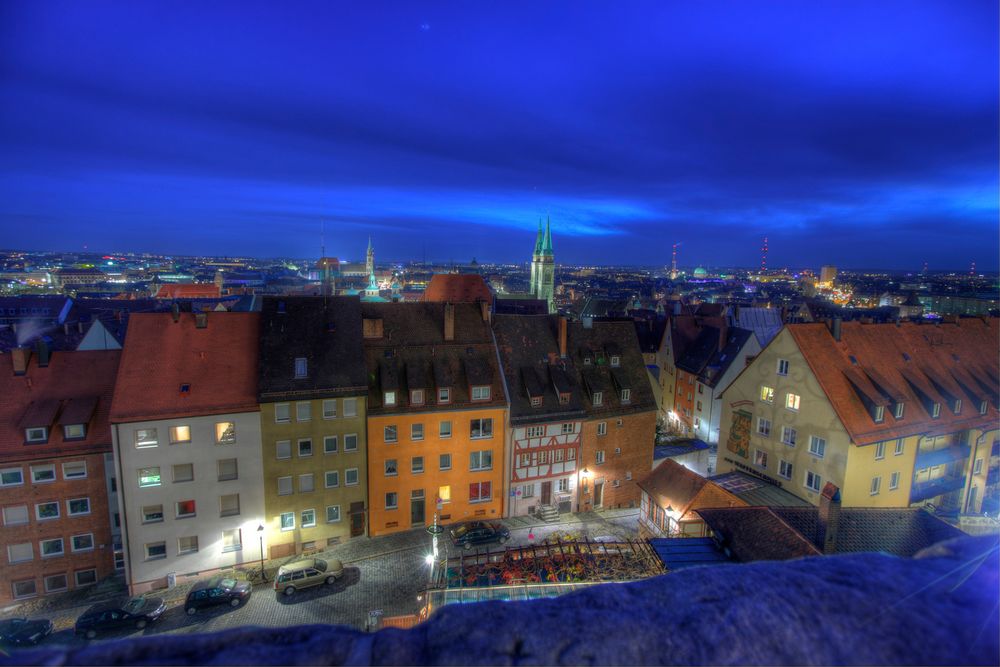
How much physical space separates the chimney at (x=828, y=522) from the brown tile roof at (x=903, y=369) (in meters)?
6.44

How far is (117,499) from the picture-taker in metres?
25.4

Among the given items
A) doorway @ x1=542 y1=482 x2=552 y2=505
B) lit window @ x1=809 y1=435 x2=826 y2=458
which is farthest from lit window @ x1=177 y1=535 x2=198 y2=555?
lit window @ x1=809 y1=435 x2=826 y2=458

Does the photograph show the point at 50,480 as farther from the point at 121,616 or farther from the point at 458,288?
the point at 458,288

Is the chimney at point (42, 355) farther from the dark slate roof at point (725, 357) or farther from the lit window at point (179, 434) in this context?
the dark slate roof at point (725, 357)

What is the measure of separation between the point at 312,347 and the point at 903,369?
3376 centimetres

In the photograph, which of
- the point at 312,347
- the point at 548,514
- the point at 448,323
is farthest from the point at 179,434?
the point at 548,514

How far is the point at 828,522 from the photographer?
65.3ft

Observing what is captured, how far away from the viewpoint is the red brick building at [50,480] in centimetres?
2398

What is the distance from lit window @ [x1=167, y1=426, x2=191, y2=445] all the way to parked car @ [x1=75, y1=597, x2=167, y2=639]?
7.06 meters

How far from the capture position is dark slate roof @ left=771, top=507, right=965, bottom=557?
19.5 metres

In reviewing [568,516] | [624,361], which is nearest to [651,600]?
[568,516]

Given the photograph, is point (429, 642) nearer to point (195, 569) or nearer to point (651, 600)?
point (651, 600)

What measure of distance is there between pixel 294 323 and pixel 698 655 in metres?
29.6

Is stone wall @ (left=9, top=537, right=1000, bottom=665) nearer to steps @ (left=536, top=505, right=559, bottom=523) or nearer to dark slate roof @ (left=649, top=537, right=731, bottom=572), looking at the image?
dark slate roof @ (left=649, top=537, right=731, bottom=572)
